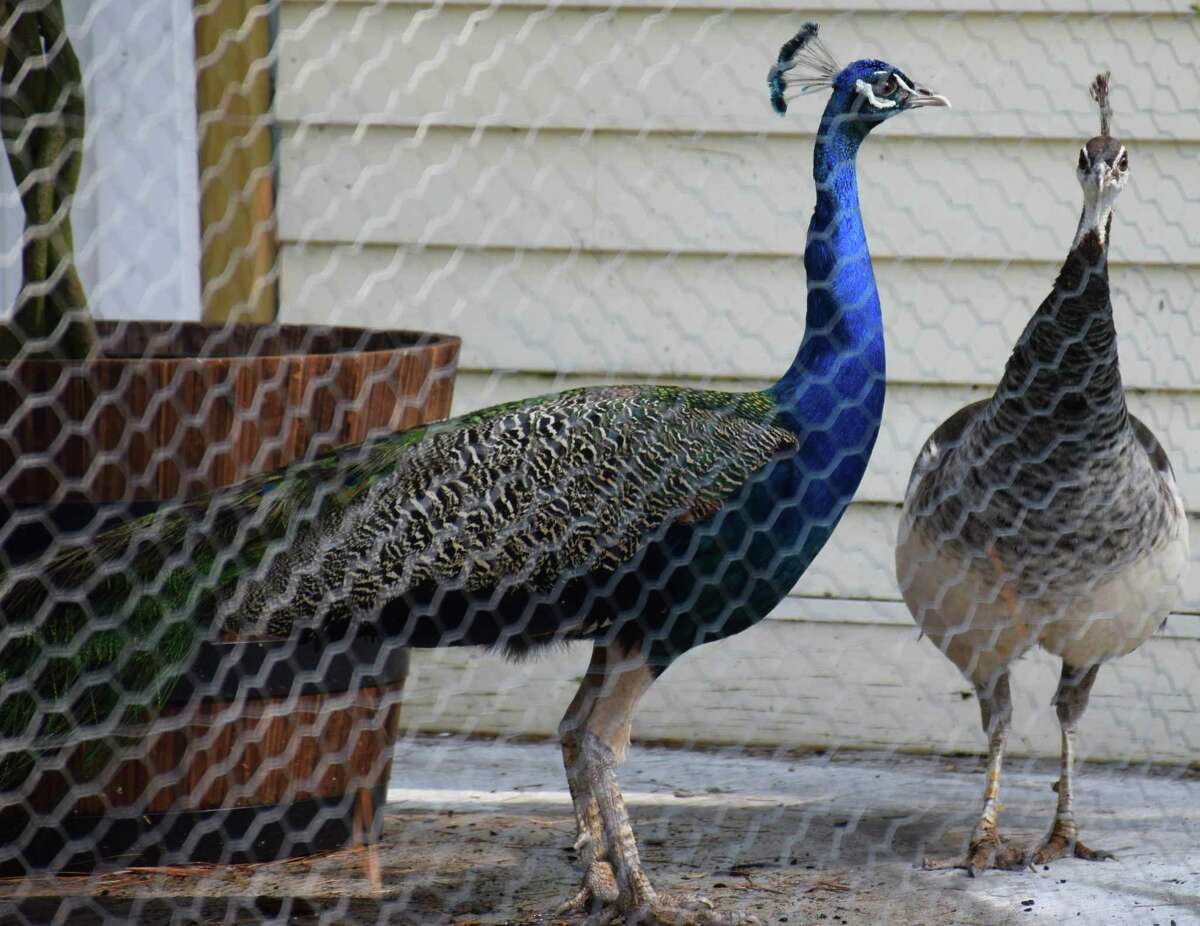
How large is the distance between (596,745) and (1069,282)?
1.08 m

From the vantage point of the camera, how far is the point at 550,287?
3566mm

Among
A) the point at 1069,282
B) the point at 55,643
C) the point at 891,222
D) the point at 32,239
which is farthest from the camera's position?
the point at 891,222

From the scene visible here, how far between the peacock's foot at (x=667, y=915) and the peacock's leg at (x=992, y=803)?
0.49 metres

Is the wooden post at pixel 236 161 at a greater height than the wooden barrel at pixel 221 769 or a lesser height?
greater

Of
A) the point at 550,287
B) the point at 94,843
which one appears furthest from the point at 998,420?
the point at 94,843

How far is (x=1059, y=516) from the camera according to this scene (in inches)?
109

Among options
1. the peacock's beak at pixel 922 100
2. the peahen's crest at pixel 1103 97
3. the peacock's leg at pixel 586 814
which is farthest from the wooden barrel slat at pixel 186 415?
the peahen's crest at pixel 1103 97

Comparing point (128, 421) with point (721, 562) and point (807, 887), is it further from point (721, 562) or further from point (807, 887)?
point (807, 887)

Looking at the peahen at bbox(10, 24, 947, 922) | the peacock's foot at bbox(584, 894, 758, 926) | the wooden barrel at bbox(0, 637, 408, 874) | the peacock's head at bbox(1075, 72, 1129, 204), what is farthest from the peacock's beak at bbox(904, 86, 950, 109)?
the peacock's foot at bbox(584, 894, 758, 926)

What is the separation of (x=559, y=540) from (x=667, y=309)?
1229 millimetres

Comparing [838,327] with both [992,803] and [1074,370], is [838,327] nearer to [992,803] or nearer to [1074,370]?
[1074,370]

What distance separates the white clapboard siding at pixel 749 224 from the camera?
3445mm

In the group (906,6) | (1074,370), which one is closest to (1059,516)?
(1074,370)

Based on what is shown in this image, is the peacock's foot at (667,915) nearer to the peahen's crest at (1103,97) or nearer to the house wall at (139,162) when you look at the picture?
the peahen's crest at (1103,97)
